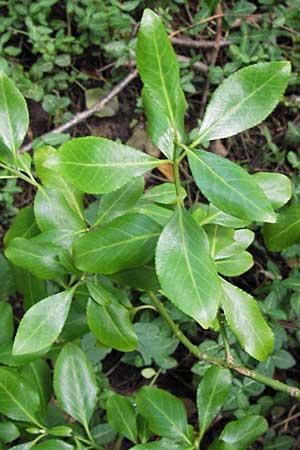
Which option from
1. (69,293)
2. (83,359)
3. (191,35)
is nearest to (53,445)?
(83,359)

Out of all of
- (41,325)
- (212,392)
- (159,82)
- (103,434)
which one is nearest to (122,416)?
(212,392)

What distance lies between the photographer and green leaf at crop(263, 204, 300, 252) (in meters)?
1.30

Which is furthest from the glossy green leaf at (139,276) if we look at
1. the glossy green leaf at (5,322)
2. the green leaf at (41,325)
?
the glossy green leaf at (5,322)

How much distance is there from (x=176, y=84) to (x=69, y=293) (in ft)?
1.56

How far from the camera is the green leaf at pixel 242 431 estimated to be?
1340mm

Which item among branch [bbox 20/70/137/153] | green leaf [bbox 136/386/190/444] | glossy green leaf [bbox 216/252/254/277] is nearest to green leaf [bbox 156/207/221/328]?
glossy green leaf [bbox 216/252/254/277]

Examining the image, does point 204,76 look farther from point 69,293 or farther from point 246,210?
point 246,210

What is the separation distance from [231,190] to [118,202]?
38 centimetres

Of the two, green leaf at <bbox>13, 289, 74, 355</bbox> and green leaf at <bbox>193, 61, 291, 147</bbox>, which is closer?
green leaf at <bbox>193, 61, 291, 147</bbox>

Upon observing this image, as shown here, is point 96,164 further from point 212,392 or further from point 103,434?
point 103,434

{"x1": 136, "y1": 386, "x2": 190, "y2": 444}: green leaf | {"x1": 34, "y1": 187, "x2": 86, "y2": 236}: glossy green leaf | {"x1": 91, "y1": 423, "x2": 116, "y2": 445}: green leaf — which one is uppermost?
{"x1": 34, "y1": 187, "x2": 86, "y2": 236}: glossy green leaf

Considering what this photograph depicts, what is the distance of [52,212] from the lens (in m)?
1.21

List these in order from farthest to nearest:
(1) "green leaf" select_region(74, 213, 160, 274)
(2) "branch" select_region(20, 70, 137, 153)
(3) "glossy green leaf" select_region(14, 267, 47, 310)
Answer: (2) "branch" select_region(20, 70, 137, 153) → (3) "glossy green leaf" select_region(14, 267, 47, 310) → (1) "green leaf" select_region(74, 213, 160, 274)

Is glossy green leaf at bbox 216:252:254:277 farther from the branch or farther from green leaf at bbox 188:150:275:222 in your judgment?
the branch
